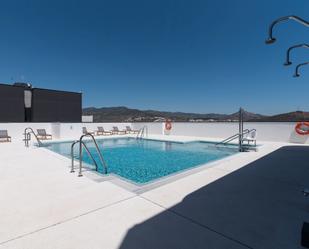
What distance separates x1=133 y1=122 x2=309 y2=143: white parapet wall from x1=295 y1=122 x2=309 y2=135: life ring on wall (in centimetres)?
17

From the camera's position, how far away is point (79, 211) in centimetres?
221

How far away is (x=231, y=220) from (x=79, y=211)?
178 cm

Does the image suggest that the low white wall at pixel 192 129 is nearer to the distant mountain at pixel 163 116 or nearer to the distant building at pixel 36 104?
the distant mountain at pixel 163 116

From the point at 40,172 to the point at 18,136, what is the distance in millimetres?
8527

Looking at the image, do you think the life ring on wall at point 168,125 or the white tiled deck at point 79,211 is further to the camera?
the life ring on wall at point 168,125

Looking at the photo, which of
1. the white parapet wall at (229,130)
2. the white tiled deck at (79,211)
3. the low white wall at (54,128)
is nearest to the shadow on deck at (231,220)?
the white tiled deck at (79,211)

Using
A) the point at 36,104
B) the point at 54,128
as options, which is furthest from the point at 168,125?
the point at 36,104

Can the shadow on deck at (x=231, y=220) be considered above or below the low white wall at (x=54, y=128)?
below

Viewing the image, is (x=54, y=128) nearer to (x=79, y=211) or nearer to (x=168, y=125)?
(x=168, y=125)

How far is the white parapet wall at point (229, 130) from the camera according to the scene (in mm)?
9148

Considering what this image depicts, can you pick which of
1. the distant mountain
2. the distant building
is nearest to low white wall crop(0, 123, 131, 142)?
the distant mountain

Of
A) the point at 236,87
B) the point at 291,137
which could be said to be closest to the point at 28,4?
the point at 291,137

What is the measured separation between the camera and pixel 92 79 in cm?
2516

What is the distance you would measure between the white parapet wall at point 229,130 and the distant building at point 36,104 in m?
8.61
